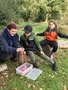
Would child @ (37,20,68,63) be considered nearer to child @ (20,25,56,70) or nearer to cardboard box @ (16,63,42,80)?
child @ (20,25,56,70)

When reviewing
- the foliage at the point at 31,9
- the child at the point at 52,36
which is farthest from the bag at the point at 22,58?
the foliage at the point at 31,9

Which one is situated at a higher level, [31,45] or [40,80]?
[31,45]

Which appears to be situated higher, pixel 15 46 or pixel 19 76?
pixel 15 46

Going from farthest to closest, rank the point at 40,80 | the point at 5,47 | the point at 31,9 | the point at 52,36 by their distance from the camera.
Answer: the point at 31,9, the point at 52,36, the point at 40,80, the point at 5,47

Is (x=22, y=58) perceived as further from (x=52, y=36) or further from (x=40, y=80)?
(x=52, y=36)

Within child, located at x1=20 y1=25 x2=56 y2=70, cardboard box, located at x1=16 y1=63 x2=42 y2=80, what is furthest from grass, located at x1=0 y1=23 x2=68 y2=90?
child, located at x1=20 y1=25 x2=56 y2=70

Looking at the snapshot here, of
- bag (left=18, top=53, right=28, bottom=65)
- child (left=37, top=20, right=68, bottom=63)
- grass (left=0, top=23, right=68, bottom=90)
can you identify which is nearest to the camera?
grass (left=0, top=23, right=68, bottom=90)

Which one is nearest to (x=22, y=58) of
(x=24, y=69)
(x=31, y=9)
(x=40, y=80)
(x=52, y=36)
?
(x=24, y=69)

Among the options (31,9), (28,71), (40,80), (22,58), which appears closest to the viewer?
(40,80)

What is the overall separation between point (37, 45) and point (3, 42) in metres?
1.10

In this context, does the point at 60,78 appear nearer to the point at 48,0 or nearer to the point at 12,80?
the point at 12,80

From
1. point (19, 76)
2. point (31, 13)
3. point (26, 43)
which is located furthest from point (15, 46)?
point (31, 13)

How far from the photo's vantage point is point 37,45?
6.40 m

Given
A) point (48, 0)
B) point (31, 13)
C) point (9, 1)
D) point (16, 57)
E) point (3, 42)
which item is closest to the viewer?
point (3, 42)
